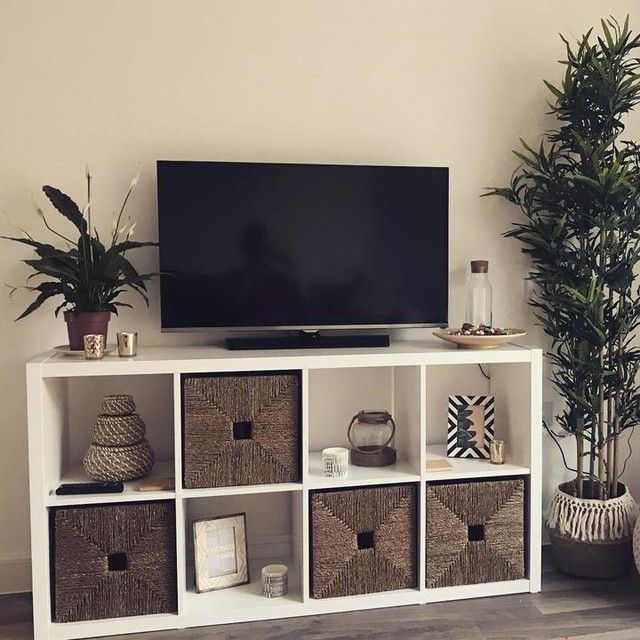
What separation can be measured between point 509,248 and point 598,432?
0.74 meters

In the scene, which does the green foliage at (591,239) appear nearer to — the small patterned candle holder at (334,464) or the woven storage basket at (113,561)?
the small patterned candle holder at (334,464)

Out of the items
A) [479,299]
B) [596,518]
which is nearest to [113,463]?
[479,299]

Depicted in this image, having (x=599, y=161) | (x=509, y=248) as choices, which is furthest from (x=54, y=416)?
(x=599, y=161)

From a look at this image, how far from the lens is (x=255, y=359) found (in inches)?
85.3

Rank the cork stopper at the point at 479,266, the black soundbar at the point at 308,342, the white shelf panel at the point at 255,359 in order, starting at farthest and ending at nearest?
1. the cork stopper at the point at 479,266
2. the black soundbar at the point at 308,342
3. the white shelf panel at the point at 255,359

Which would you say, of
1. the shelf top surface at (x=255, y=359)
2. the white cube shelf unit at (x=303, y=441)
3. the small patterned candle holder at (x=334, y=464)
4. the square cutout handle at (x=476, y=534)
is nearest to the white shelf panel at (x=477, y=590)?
the white cube shelf unit at (x=303, y=441)

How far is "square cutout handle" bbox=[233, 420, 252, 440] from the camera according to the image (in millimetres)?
2191

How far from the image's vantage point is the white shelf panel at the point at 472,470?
230cm

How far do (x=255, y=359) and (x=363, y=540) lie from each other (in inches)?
26.6

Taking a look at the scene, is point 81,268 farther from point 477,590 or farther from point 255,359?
point 477,590

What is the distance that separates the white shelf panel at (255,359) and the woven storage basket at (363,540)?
413mm

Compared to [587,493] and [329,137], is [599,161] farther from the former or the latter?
[587,493]

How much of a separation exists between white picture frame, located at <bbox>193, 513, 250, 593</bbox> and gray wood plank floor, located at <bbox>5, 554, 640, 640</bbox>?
0.55 ft

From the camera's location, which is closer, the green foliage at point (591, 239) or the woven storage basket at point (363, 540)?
the woven storage basket at point (363, 540)
